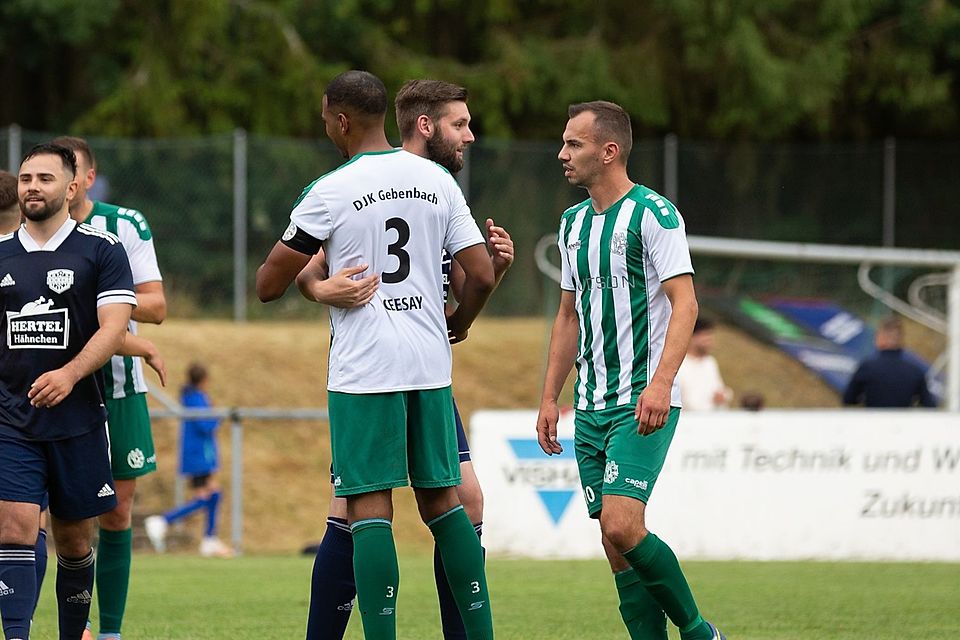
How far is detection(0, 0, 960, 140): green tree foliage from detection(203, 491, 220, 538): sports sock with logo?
Result: 911 cm

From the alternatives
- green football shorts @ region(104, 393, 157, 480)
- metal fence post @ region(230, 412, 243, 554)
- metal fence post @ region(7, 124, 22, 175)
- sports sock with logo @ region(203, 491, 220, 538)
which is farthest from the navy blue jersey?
metal fence post @ region(7, 124, 22, 175)

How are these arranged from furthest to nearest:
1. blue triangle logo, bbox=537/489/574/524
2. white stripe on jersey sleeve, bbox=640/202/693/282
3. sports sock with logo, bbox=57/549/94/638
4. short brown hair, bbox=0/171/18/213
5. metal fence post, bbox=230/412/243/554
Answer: metal fence post, bbox=230/412/243/554 → blue triangle logo, bbox=537/489/574/524 → short brown hair, bbox=0/171/18/213 → sports sock with logo, bbox=57/549/94/638 → white stripe on jersey sleeve, bbox=640/202/693/282

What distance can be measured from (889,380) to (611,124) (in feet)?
28.9

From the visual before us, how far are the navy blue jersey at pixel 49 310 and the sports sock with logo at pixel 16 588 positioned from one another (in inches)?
17.9

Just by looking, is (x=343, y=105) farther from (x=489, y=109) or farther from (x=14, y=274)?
(x=489, y=109)

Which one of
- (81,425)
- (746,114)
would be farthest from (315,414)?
(746,114)

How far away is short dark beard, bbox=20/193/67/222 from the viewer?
603cm

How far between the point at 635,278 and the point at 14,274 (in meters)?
2.46

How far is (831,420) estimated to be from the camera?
12773mm

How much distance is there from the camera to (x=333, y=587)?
223 inches

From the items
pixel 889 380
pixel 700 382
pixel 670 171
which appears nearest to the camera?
pixel 889 380

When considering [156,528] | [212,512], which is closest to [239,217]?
[212,512]

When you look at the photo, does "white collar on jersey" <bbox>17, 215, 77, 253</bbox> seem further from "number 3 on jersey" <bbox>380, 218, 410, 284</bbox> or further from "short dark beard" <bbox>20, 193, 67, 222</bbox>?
"number 3 on jersey" <bbox>380, 218, 410, 284</bbox>

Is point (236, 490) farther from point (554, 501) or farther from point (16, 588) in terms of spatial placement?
point (16, 588)
